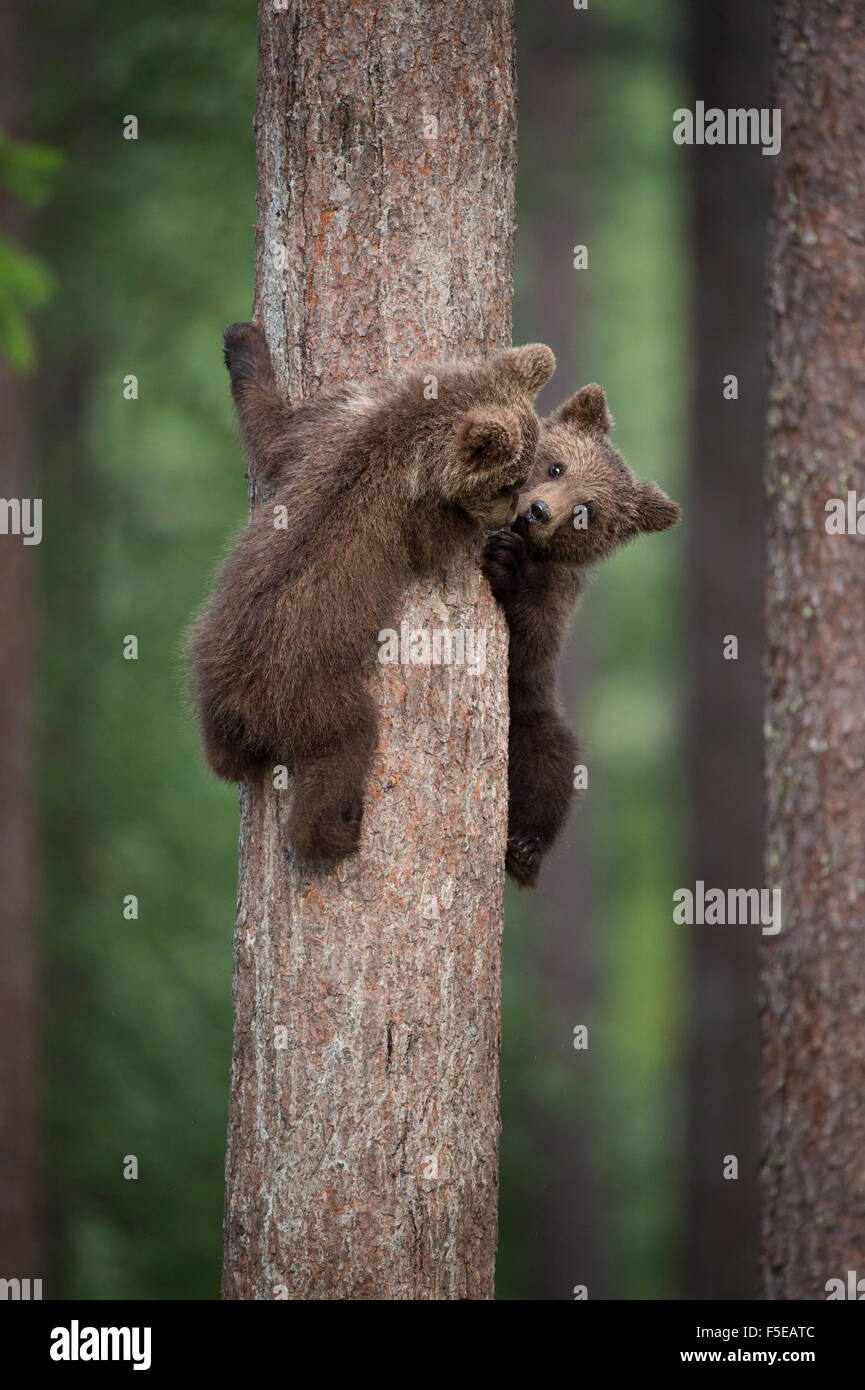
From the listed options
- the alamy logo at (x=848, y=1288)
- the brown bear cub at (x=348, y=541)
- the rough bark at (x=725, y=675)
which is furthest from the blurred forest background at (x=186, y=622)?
the brown bear cub at (x=348, y=541)

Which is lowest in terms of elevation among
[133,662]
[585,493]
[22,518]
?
[585,493]

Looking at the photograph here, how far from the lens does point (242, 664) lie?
4457mm

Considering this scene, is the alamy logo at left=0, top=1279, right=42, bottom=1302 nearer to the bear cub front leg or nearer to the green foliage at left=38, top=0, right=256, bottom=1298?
the green foliage at left=38, top=0, right=256, bottom=1298

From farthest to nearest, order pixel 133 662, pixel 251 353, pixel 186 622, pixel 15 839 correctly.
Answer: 1. pixel 133 662
2. pixel 186 622
3. pixel 15 839
4. pixel 251 353

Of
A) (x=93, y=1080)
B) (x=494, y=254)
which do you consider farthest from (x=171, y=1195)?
(x=494, y=254)

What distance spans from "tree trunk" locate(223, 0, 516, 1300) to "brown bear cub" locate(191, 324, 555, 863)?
0.12 metres

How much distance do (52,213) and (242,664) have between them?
27.1 ft

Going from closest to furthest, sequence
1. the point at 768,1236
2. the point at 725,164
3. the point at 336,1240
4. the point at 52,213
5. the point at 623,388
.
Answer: the point at 336,1240, the point at 768,1236, the point at 725,164, the point at 52,213, the point at 623,388

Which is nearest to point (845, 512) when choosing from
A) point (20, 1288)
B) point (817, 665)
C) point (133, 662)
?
point (817, 665)

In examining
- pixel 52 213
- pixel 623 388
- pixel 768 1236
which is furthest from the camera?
pixel 623 388

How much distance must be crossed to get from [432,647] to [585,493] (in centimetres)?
129

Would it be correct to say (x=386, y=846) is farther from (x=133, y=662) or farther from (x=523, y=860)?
(x=133, y=662)

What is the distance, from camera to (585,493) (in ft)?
17.4

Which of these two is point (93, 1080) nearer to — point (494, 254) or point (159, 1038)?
point (159, 1038)
